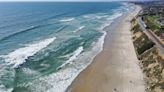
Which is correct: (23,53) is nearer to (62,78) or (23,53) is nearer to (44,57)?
(44,57)

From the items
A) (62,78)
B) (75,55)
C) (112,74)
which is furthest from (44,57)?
(112,74)

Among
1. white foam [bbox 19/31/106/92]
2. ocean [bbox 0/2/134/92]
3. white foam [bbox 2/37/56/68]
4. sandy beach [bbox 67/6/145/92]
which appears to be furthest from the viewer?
white foam [bbox 2/37/56/68]

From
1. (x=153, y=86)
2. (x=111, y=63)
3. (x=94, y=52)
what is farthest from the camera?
(x=94, y=52)

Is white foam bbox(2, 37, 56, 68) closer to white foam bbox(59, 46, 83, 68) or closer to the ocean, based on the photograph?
the ocean

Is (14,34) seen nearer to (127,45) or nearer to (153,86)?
(127,45)

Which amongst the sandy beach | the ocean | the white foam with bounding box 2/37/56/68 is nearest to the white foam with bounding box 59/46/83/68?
the ocean

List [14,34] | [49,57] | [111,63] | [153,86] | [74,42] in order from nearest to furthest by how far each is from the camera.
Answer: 1. [153,86]
2. [111,63]
3. [49,57]
4. [74,42]
5. [14,34]

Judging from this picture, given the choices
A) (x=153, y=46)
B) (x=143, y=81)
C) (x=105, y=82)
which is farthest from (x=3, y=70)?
(x=153, y=46)
